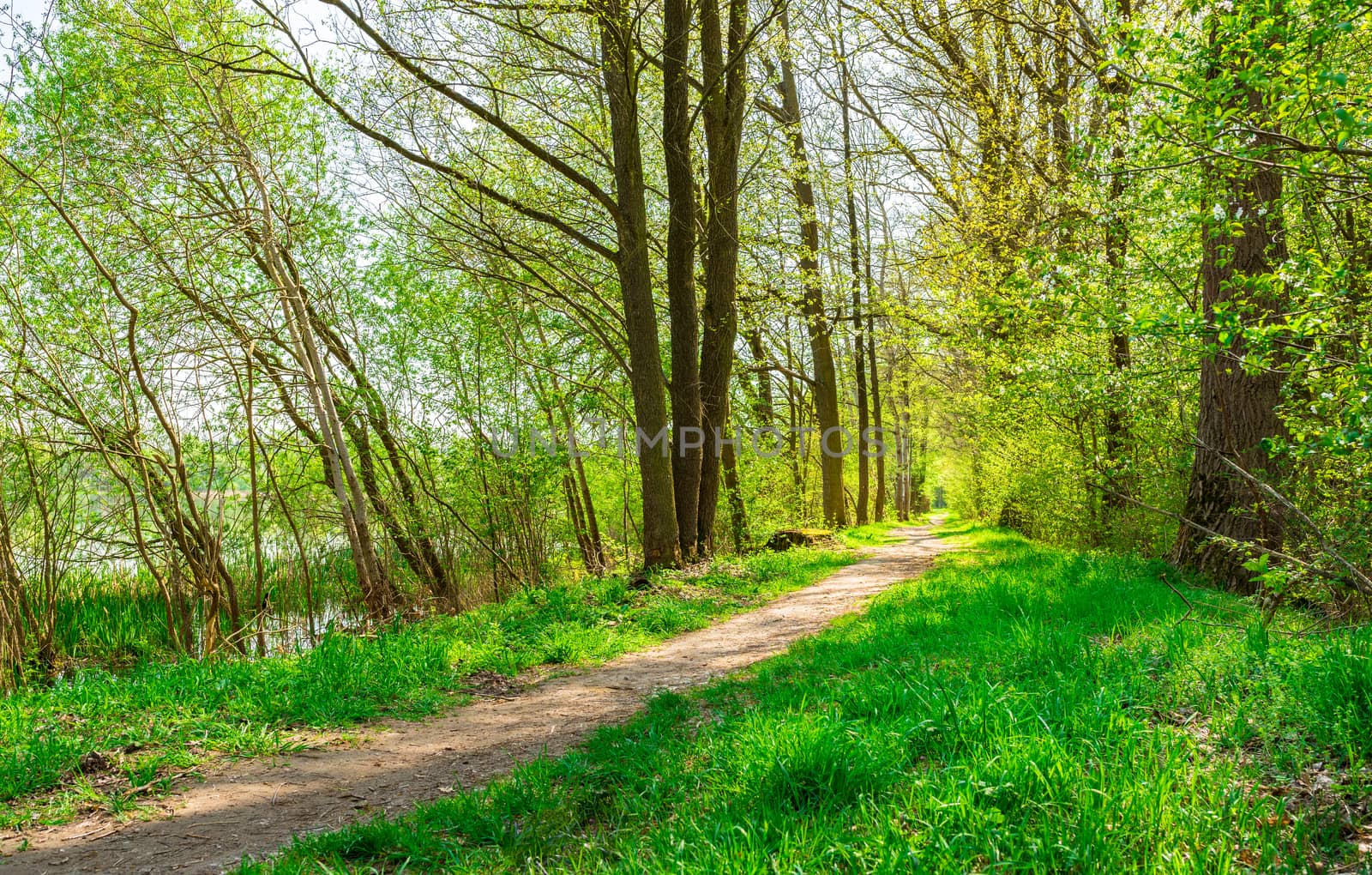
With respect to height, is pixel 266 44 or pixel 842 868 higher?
pixel 266 44

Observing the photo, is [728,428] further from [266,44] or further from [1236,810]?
[1236,810]

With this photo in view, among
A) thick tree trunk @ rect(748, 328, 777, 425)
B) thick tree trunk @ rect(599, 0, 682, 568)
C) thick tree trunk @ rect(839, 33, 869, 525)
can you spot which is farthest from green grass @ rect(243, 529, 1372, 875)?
thick tree trunk @ rect(839, 33, 869, 525)

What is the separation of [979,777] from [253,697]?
465 cm

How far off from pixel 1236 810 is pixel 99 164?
10148 mm

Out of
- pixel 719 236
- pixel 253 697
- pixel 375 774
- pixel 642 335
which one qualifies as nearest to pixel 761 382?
pixel 719 236

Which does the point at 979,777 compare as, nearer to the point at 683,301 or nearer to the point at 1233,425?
the point at 1233,425

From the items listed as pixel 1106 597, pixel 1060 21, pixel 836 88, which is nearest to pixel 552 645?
pixel 1106 597

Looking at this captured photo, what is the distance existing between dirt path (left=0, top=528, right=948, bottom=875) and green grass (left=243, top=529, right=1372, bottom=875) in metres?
0.40

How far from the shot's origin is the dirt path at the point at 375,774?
320cm

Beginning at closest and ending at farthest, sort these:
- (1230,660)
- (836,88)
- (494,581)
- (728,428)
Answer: (1230,660), (494,581), (728,428), (836,88)

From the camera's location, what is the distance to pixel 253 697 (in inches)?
198

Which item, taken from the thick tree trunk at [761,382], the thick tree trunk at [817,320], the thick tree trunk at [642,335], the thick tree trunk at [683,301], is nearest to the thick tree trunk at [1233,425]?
the thick tree trunk at [642,335]

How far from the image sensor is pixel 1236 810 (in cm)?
226

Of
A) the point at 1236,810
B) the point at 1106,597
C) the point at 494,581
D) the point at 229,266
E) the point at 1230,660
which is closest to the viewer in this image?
the point at 1236,810
